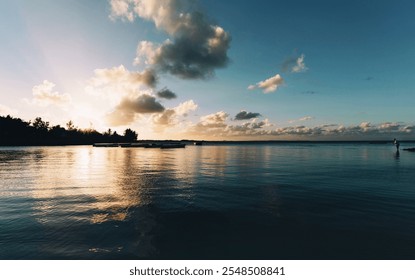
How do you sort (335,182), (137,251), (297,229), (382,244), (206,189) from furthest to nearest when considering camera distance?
(335,182)
(206,189)
(297,229)
(382,244)
(137,251)

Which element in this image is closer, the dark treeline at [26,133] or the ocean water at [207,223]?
the ocean water at [207,223]

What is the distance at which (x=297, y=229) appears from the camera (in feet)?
37.9

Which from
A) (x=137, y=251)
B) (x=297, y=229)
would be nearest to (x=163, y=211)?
(x=137, y=251)

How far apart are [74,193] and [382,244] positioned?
21.9 meters

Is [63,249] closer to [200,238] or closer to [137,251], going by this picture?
[137,251]

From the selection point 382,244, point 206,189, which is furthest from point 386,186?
point 206,189

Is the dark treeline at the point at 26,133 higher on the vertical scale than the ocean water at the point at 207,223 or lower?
higher

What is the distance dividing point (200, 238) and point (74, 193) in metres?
14.8

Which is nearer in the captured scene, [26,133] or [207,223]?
[207,223]

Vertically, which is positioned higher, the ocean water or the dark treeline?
the dark treeline

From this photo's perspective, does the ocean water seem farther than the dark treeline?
No
